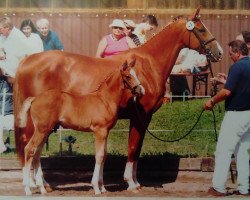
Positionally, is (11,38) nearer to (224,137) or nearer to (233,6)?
(224,137)

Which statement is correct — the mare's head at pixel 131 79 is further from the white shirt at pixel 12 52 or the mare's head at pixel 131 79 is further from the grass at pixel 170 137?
the white shirt at pixel 12 52

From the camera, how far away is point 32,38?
15.1m

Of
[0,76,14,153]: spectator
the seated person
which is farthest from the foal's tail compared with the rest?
the seated person

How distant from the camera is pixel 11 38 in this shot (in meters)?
14.3

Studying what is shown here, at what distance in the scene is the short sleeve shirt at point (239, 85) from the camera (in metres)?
11.3

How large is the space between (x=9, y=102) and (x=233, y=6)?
689 cm

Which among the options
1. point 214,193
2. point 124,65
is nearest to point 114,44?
point 124,65

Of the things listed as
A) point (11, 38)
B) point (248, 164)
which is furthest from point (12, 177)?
point (248, 164)

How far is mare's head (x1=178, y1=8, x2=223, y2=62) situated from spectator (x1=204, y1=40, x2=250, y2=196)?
4.12 feet

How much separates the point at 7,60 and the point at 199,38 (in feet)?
11.2

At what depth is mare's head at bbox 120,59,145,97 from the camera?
1155 cm

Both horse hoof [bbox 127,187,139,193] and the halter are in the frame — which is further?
the halter

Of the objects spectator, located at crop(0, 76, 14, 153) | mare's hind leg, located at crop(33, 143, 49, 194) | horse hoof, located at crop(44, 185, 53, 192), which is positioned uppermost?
spectator, located at crop(0, 76, 14, 153)

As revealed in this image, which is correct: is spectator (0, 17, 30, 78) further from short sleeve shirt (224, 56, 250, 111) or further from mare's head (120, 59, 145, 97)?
short sleeve shirt (224, 56, 250, 111)
